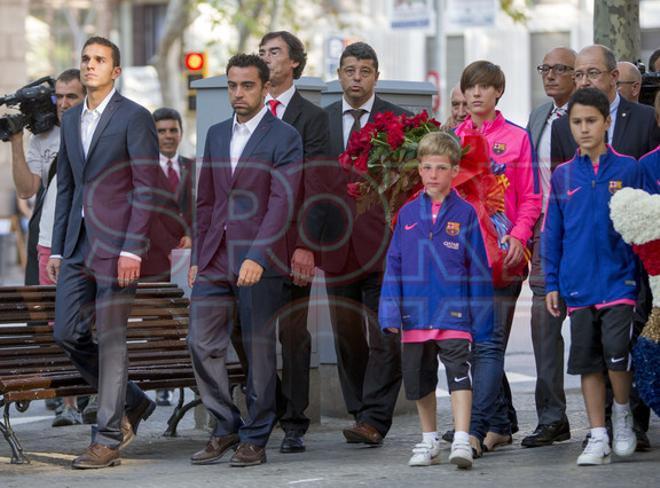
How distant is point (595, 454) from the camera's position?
8922mm

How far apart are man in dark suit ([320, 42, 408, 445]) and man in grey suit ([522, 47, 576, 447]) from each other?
2.68 ft

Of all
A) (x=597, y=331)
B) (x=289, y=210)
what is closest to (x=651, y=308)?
(x=597, y=331)

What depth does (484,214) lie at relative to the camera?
954 cm

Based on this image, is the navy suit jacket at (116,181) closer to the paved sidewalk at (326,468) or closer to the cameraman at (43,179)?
the paved sidewalk at (326,468)

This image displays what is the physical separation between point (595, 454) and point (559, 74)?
8.42 feet

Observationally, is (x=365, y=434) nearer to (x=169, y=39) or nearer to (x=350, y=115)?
(x=350, y=115)

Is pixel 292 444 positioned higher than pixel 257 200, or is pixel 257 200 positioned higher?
pixel 257 200

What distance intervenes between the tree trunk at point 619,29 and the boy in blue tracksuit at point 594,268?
3951mm

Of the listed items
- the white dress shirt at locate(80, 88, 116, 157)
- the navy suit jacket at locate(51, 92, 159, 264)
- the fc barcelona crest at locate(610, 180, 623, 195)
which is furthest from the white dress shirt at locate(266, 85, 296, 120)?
the fc barcelona crest at locate(610, 180, 623, 195)

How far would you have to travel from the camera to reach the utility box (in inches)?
464

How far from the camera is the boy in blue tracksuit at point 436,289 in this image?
355 inches

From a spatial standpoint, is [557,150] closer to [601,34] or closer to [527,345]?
[601,34]

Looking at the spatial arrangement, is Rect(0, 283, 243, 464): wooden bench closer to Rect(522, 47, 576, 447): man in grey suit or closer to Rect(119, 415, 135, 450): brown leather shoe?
Rect(119, 415, 135, 450): brown leather shoe

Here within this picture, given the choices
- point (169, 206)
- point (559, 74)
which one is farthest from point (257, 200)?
point (169, 206)
